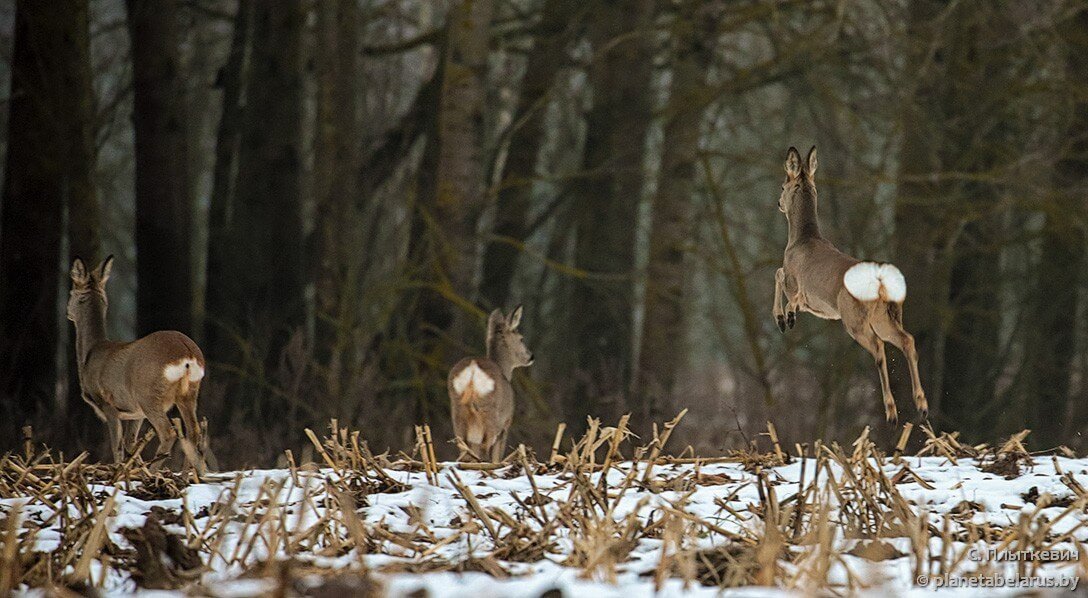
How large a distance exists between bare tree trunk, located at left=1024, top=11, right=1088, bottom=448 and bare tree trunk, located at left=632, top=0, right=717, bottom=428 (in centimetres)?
402

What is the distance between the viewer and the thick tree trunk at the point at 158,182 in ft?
47.2

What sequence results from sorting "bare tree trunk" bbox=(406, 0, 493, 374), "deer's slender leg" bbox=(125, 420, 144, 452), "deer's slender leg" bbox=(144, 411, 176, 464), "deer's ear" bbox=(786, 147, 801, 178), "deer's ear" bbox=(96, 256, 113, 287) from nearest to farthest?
"deer's ear" bbox=(786, 147, 801, 178), "deer's slender leg" bbox=(144, 411, 176, 464), "deer's slender leg" bbox=(125, 420, 144, 452), "deer's ear" bbox=(96, 256, 113, 287), "bare tree trunk" bbox=(406, 0, 493, 374)

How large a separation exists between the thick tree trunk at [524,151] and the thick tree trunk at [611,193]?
0.60 meters

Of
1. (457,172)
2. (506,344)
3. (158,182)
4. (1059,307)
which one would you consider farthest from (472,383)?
(1059,307)

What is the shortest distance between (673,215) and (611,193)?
8.76 feet

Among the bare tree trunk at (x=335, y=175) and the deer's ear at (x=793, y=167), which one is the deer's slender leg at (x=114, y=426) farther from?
the bare tree trunk at (x=335, y=175)

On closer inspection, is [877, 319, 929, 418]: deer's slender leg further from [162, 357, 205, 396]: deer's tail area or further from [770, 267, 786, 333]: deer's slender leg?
[162, 357, 205, 396]: deer's tail area

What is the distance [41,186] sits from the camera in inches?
531

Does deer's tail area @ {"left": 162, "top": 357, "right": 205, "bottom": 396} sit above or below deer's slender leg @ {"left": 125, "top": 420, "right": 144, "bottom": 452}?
above

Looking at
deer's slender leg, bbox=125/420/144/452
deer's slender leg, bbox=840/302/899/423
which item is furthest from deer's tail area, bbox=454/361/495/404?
deer's slender leg, bbox=840/302/899/423

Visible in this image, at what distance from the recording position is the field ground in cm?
431

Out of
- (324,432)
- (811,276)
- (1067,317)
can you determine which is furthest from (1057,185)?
(811,276)

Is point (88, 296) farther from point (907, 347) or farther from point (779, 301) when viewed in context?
point (907, 347)

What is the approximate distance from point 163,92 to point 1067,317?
11024mm
